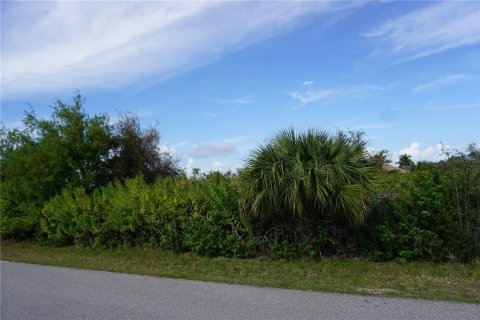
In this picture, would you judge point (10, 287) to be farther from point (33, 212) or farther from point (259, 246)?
point (33, 212)

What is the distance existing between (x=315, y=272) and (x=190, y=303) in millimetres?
3284

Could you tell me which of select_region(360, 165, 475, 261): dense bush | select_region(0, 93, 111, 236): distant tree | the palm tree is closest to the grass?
select_region(360, 165, 475, 261): dense bush

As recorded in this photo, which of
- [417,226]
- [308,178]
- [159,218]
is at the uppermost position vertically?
[308,178]

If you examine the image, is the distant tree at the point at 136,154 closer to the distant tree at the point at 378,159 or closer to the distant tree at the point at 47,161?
the distant tree at the point at 47,161

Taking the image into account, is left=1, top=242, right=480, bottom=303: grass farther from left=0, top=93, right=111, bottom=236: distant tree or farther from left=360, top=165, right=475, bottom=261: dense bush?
left=0, top=93, right=111, bottom=236: distant tree

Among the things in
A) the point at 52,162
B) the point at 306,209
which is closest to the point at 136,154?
the point at 52,162

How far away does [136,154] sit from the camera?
19.7 metres

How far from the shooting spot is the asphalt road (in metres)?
6.03

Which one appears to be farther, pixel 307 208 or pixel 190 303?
pixel 307 208

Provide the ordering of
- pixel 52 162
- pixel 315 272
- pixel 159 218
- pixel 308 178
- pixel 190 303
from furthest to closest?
pixel 52 162
pixel 159 218
pixel 308 178
pixel 315 272
pixel 190 303

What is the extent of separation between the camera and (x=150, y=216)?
13.1 m

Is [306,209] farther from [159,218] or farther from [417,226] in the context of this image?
[159,218]

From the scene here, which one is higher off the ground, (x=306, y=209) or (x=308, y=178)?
(x=308, y=178)

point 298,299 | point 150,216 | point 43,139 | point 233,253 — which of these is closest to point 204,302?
point 298,299
